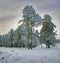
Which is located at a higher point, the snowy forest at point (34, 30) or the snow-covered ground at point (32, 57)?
the snowy forest at point (34, 30)

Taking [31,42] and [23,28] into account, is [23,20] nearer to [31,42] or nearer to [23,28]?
[23,28]

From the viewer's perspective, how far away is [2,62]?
62.8ft

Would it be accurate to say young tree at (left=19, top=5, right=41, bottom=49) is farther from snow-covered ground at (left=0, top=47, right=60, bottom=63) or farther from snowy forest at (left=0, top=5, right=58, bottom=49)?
snow-covered ground at (left=0, top=47, right=60, bottom=63)

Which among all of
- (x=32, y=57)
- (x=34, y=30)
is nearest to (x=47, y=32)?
(x=34, y=30)

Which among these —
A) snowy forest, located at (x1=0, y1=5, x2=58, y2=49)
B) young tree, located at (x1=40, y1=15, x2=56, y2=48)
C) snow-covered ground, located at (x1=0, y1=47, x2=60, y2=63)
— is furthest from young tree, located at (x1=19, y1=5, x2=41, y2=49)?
snow-covered ground, located at (x1=0, y1=47, x2=60, y2=63)

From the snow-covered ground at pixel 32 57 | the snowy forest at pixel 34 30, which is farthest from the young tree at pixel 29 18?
the snow-covered ground at pixel 32 57

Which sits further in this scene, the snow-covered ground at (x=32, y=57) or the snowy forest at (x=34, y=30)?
the snowy forest at (x=34, y=30)

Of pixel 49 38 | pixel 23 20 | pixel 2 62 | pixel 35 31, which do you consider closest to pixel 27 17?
pixel 23 20

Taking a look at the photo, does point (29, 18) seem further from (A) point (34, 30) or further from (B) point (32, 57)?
(B) point (32, 57)

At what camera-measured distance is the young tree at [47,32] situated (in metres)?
39.8

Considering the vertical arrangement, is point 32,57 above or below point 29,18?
below

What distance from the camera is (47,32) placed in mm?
40031

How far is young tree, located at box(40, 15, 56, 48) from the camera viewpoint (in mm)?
39750

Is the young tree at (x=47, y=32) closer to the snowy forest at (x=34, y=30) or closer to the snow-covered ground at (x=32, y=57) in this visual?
the snowy forest at (x=34, y=30)
